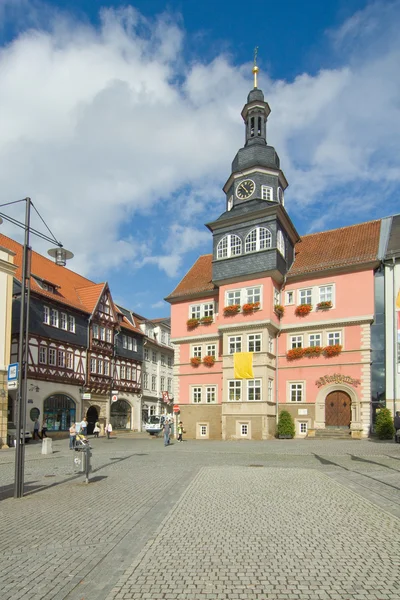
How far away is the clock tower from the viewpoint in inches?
1348

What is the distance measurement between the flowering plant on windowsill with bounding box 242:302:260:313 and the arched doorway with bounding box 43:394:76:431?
1616 centimetres

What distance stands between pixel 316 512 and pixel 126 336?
42855mm

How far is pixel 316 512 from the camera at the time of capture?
9156 mm

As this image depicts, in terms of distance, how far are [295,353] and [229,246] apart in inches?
346

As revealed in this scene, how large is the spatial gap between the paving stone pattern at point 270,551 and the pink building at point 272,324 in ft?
70.9

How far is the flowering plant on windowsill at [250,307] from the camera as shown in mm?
33719

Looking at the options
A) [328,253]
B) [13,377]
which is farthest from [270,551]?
[328,253]

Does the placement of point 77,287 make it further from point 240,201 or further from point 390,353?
point 390,353

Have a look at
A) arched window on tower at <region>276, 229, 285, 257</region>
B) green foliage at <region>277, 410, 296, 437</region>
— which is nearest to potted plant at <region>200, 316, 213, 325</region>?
arched window on tower at <region>276, 229, 285, 257</region>

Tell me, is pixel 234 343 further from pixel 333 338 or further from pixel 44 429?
pixel 44 429

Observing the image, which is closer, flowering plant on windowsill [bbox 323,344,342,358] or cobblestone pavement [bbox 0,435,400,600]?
cobblestone pavement [bbox 0,435,400,600]

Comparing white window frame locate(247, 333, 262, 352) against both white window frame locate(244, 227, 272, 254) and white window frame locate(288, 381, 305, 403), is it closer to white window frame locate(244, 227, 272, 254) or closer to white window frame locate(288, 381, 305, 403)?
white window frame locate(288, 381, 305, 403)

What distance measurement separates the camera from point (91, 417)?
45094 millimetres

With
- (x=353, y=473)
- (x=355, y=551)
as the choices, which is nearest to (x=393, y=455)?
(x=353, y=473)
